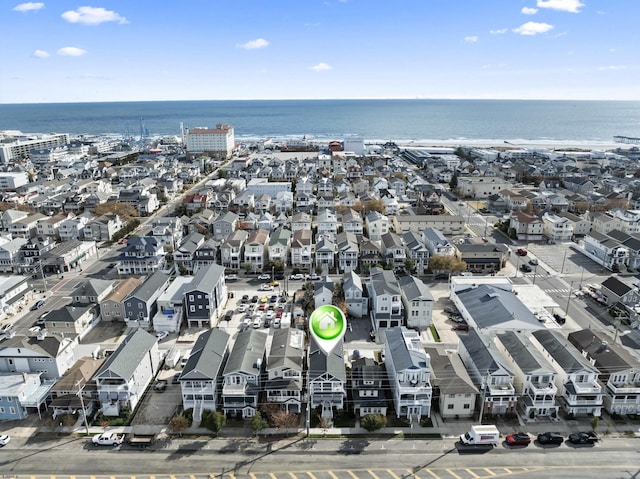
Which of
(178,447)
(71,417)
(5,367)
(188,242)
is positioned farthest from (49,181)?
(178,447)

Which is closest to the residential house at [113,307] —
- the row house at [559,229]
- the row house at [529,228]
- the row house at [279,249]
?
the row house at [279,249]

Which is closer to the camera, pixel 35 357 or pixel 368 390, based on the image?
pixel 368 390

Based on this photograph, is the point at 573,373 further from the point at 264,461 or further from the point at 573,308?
the point at 264,461

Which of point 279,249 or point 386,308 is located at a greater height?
point 279,249

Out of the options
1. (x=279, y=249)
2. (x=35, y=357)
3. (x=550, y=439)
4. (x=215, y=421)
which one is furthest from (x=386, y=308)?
(x=35, y=357)

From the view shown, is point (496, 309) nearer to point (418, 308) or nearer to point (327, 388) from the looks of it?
point (418, 308)

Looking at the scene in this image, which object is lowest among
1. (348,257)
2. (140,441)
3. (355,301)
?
(140,441)

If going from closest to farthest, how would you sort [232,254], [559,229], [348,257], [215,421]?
1. [215,421]
2. [348,257]
3. [232,254]
4. [559,229]

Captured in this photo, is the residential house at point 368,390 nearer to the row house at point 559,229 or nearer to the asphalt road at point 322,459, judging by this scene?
the asphalt road at point 322,459
